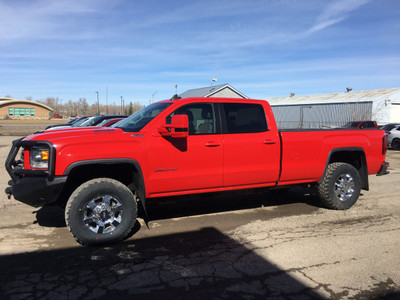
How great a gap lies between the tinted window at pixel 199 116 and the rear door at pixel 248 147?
201mm

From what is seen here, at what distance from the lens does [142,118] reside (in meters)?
5.02

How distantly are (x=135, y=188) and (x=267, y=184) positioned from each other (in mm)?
2163

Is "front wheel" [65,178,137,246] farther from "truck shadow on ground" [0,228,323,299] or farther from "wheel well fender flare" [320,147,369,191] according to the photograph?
"wheel well fender flare" [320,147,369,191]

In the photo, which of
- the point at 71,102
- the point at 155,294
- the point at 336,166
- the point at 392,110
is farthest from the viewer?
the point at 71,102

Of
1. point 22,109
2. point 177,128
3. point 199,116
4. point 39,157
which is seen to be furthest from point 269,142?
point 22,109

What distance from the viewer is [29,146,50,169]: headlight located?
4.07 metres

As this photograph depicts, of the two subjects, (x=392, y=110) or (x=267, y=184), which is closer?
(x=267, y=184)

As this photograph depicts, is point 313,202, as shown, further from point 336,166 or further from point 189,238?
point 189,238

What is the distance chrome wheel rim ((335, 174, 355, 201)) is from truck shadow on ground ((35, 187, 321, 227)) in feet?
1.75

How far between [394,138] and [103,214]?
18841mm

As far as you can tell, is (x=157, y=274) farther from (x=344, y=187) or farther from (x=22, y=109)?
(x=22, y=109)

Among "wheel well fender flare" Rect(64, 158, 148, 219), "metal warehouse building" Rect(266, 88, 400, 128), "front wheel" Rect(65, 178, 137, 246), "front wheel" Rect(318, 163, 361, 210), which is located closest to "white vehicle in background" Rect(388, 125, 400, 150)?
"metal warehouse building" Rect(266, 88, 400, 128)

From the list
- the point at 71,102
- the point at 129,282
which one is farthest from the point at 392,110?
the point at 71,102

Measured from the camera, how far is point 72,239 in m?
4.55
